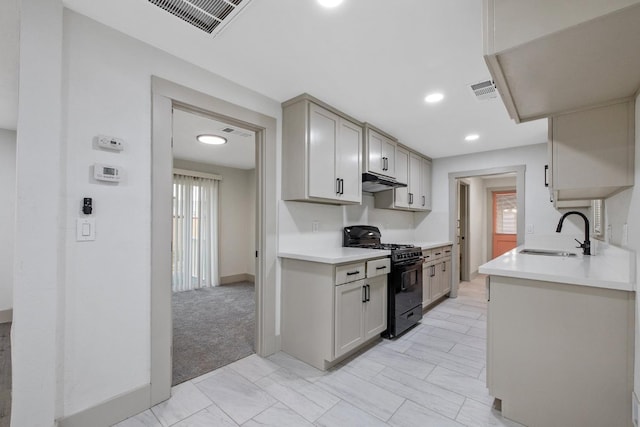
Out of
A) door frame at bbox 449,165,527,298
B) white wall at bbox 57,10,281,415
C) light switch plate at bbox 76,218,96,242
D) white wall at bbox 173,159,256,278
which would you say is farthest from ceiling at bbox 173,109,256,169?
door frame at bbox 449,165,527,298

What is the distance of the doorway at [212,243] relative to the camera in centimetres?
A: 285

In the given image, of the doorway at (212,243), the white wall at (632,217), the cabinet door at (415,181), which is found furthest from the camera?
the cabinet door at (415,181)

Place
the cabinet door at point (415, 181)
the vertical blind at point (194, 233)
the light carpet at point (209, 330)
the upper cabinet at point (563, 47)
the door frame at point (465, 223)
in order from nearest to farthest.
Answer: the upper cabinet at point (563, 47) → the light carpet at point (209, 330) → the cabinet door at point (415, 181) → the vertical blind at point (194, 233) → the door frame at point (465, 223)

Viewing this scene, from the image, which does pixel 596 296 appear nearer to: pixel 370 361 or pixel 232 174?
pixel 370 361

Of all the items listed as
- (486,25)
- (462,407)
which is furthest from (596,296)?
(486,25)

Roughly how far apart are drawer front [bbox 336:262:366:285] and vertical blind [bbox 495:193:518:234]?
6.31m

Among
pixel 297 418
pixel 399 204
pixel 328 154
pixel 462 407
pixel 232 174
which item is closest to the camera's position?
pixel 297 418

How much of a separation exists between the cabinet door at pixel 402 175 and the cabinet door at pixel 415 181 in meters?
0.11

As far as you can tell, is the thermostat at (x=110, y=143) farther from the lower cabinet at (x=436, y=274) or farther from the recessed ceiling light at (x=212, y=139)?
the lower cabinet at (x=436, y=274)

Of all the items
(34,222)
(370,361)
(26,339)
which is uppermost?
(34,222)

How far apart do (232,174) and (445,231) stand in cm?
424

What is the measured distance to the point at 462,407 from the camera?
1801 mm

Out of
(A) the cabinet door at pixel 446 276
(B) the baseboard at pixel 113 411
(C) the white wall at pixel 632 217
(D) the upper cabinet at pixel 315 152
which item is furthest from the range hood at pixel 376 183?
(B) the baseboard at pixel 113 411

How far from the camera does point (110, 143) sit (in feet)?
5.36
